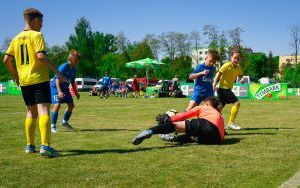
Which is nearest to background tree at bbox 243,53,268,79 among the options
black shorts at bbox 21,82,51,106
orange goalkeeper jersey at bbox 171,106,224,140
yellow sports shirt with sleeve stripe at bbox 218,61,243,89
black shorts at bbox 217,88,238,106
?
yellow sports shirt with sleeve stripe at bbox 218,61,243,89

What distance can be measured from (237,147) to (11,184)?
374cm

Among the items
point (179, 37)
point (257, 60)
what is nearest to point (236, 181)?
point (179, 37)

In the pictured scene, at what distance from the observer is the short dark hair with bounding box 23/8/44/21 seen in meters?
6.11

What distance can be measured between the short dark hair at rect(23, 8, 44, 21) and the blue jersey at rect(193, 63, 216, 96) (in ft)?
13.0

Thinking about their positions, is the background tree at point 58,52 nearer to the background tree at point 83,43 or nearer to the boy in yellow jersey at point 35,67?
the background tree at point 83,43

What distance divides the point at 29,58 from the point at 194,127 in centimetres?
285

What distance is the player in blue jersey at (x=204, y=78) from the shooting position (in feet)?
29.5

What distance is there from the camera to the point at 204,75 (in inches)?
352

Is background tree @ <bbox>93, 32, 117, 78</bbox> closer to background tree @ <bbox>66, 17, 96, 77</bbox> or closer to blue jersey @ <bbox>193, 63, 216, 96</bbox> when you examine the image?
background tree @ <bbox>66, 17, 96, 77</bbox>

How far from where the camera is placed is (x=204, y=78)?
912 cm

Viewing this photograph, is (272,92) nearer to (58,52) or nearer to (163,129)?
(163,129)

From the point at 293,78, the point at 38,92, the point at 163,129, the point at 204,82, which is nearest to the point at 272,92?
the point at 204,82

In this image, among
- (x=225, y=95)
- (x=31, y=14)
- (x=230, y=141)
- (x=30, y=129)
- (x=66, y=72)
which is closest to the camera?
(x=31, y=14)

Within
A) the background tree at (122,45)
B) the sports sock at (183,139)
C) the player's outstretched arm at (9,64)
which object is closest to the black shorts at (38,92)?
the player's outstretched arm at (9,64)
